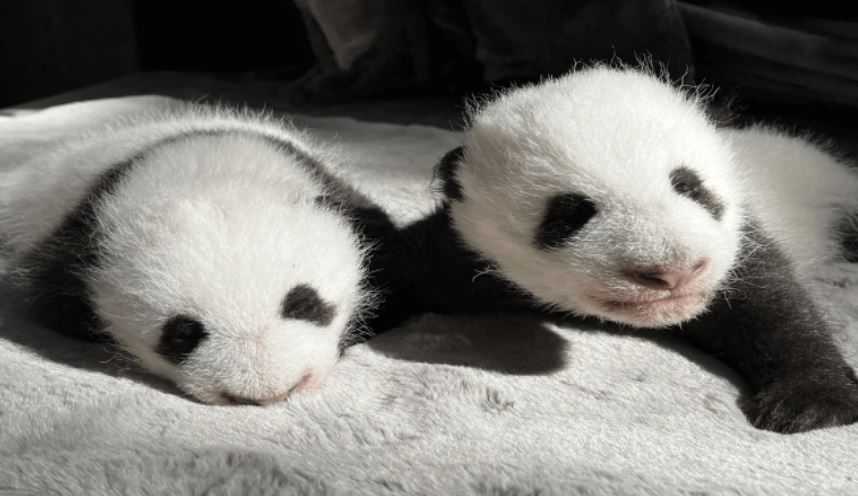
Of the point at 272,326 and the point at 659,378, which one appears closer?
the point at 272,326

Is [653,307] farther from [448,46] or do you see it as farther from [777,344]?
[448,46]

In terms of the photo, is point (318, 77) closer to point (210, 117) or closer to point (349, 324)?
point (210, 117)

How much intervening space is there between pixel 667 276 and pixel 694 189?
0.81ft

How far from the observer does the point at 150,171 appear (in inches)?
93.5

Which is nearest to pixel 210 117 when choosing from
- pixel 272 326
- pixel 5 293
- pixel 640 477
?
pixel 5 293

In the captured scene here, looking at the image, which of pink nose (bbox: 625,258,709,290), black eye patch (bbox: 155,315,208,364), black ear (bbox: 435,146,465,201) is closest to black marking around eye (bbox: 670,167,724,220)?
pink nose (bbox: 625,258,709,290)

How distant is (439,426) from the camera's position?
187 cm

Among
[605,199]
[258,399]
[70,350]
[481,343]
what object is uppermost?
[605,199]

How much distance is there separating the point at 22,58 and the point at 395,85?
2.68 m

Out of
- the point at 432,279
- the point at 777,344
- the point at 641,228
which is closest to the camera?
the point at 641,228

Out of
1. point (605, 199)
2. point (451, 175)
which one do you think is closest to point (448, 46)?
point (451, 175)

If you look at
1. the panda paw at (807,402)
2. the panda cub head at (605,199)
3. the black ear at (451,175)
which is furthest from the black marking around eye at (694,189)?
the black ear at (451,175)

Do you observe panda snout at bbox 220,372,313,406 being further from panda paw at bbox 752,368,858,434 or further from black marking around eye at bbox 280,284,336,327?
panda paw at bbox 752,368,858,434

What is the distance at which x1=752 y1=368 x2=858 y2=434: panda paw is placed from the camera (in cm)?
198
